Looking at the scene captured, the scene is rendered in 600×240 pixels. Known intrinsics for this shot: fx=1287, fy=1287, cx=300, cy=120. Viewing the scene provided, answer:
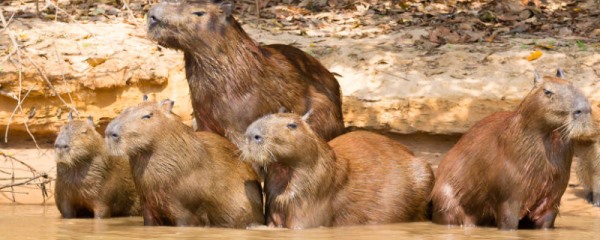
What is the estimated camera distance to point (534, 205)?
394 inches

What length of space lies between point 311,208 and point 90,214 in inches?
86.3

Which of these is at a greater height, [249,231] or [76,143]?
[76,143]

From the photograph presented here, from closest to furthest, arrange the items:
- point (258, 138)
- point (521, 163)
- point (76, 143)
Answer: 1. point (521, 163)
2. point (258, 138)
3. point (76, 143)

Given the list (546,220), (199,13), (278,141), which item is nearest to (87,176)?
(199,13)

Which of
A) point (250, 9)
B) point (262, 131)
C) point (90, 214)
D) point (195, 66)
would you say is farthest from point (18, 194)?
point (250, 9)

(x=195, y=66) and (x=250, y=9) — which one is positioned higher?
(x=195, y=66)

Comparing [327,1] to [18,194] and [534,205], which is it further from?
[534,205]

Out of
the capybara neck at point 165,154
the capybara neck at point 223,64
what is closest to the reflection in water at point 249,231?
the capybara neck at point 165,154

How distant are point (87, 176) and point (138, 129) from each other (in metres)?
1.16

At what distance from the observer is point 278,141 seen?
1005 centimetres

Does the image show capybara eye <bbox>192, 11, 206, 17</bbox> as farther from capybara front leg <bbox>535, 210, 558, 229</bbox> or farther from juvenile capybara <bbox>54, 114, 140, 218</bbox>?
capybara front leg <bbox>535, 210, 558, 229</bbox>

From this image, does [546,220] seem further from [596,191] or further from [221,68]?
[221,68]

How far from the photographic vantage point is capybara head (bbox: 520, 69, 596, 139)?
373 inches

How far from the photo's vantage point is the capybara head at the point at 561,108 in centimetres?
947
